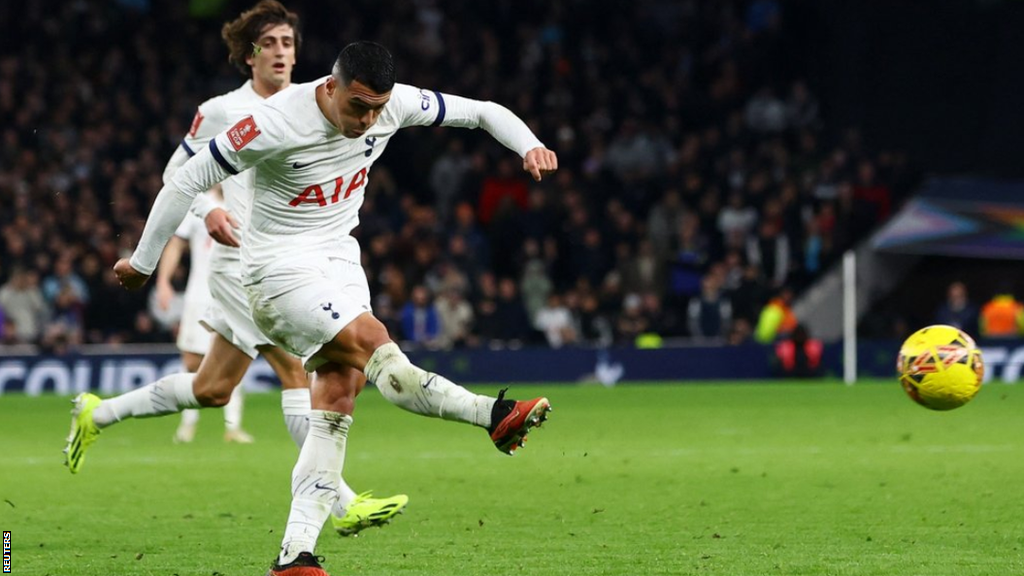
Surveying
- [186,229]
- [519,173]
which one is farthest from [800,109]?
[186,229]

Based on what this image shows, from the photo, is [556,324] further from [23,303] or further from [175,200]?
[175,200]

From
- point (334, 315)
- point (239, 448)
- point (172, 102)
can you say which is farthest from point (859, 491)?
point (172, 102)

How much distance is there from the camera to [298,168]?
19.7 ft

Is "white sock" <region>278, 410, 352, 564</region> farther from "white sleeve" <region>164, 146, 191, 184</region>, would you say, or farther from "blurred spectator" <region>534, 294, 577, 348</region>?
"blurred spectator" <region>534, 294, 577, 348</region>

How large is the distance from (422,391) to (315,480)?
26.4 inches

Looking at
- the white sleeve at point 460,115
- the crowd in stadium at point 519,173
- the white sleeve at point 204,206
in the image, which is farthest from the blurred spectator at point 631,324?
the white sleeve at point 460,115

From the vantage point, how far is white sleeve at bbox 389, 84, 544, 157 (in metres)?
6.18

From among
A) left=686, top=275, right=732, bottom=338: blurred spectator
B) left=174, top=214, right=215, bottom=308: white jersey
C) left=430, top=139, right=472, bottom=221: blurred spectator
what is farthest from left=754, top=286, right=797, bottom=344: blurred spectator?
left=174, top=214, right=215, bottom=308: white jersey

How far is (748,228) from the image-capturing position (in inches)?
862

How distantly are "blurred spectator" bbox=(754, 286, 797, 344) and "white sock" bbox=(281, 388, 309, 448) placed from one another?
517 inches

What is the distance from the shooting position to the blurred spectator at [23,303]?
1944 cm

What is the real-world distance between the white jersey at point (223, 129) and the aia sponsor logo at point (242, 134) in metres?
1.62

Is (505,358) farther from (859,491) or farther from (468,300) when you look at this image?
(859,491)

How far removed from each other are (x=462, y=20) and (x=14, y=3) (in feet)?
22.8
